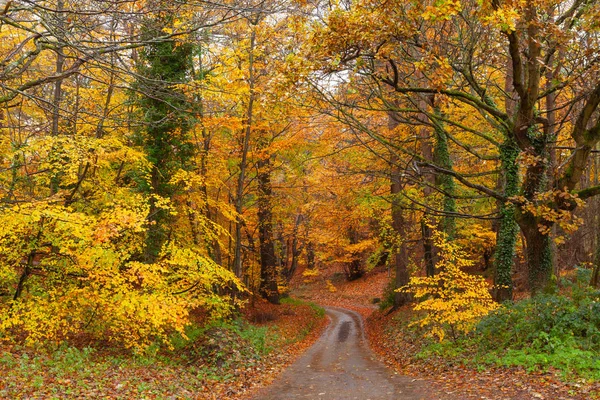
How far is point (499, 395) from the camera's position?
21.9ft

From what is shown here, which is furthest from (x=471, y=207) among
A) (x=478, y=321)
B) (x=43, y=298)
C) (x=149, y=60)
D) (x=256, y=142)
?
(x=43, y=298)

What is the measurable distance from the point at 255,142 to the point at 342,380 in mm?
10026

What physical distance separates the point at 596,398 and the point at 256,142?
13.5 m

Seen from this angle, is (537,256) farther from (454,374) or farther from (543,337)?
(454,374)

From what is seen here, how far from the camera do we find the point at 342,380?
31.4 feet

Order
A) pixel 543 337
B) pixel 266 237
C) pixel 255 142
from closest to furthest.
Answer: pixel 543 337 → pixel 255 142 → pixel 266 237

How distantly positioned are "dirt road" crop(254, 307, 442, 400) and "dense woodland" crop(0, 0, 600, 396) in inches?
85.0

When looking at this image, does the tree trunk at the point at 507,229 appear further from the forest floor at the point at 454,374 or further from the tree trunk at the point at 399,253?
the tree trunk at the point at 399,253

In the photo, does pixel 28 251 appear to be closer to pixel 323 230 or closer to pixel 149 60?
pixel 149 60

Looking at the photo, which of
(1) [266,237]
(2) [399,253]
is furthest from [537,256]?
(1) [266,237]

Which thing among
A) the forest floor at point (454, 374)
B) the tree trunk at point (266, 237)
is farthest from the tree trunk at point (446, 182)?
the tree trunk at point (266, 237)

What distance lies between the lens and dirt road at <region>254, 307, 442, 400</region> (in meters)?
8.09

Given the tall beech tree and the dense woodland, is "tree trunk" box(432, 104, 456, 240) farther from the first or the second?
the tall beech tree

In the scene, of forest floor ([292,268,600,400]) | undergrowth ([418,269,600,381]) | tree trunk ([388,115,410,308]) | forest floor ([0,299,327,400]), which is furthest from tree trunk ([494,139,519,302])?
forest floor ([0,299,327,400])
